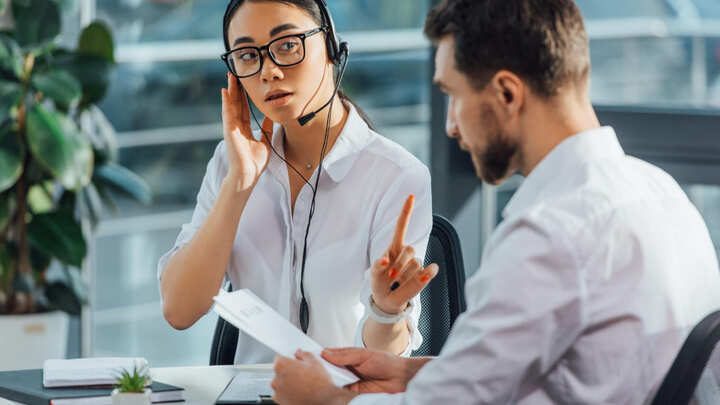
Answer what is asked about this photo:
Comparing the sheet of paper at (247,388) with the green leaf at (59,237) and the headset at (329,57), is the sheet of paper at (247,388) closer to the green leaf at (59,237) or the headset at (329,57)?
the headset at (329,57)

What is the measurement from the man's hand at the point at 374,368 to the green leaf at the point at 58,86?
187 cm

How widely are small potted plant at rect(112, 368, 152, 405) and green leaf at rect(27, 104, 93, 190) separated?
1.75 metres

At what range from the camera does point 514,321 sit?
1.05 meters

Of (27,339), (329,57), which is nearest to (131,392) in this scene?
(329,57)

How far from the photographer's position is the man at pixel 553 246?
3.47ft

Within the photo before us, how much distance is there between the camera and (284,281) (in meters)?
1.87

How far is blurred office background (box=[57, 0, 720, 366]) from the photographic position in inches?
120

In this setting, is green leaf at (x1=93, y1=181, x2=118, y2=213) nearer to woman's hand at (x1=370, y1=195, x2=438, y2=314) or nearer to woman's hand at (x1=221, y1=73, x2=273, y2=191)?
woman's hand at (x1=221, y1=73, x2=273, y2=191)

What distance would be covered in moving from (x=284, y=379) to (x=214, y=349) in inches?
28.6

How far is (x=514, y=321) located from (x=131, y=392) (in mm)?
593

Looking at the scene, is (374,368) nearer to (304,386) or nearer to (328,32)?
(304,386)

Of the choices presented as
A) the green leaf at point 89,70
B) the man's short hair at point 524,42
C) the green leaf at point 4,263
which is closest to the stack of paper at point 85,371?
the man's short hair at point 524,42

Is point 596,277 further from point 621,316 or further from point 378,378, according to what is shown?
point 378,378

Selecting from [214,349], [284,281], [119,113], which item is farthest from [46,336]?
[284,281]
